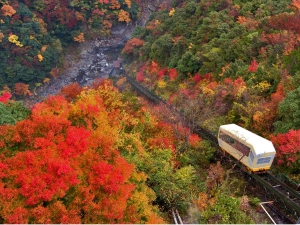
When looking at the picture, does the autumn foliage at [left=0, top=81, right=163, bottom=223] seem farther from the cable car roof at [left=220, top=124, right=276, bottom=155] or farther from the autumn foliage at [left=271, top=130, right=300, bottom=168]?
the autumn foliage at [left=271, top=130, right=300, bottom=168]

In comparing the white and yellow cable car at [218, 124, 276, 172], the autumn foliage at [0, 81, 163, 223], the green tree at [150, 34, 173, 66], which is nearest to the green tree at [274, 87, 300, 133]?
the white and yellow cable car at [218, 124, 276, 172]

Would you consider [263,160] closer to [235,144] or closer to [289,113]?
[235,144]

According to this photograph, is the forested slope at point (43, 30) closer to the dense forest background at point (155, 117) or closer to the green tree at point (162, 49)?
the dense forest background at point (155, 117)

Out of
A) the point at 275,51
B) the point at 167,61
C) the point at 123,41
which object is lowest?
the point at 123,41

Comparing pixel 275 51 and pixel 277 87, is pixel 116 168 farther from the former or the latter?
pixel 275 51

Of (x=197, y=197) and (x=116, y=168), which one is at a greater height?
(x=116, y=168)

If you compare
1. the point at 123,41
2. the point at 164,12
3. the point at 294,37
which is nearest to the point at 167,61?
the point at 164,12

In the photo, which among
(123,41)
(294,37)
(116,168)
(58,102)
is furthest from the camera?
(123,41)

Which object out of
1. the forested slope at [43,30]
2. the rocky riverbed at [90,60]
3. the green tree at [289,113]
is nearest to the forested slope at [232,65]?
the green tree at [289,113]
